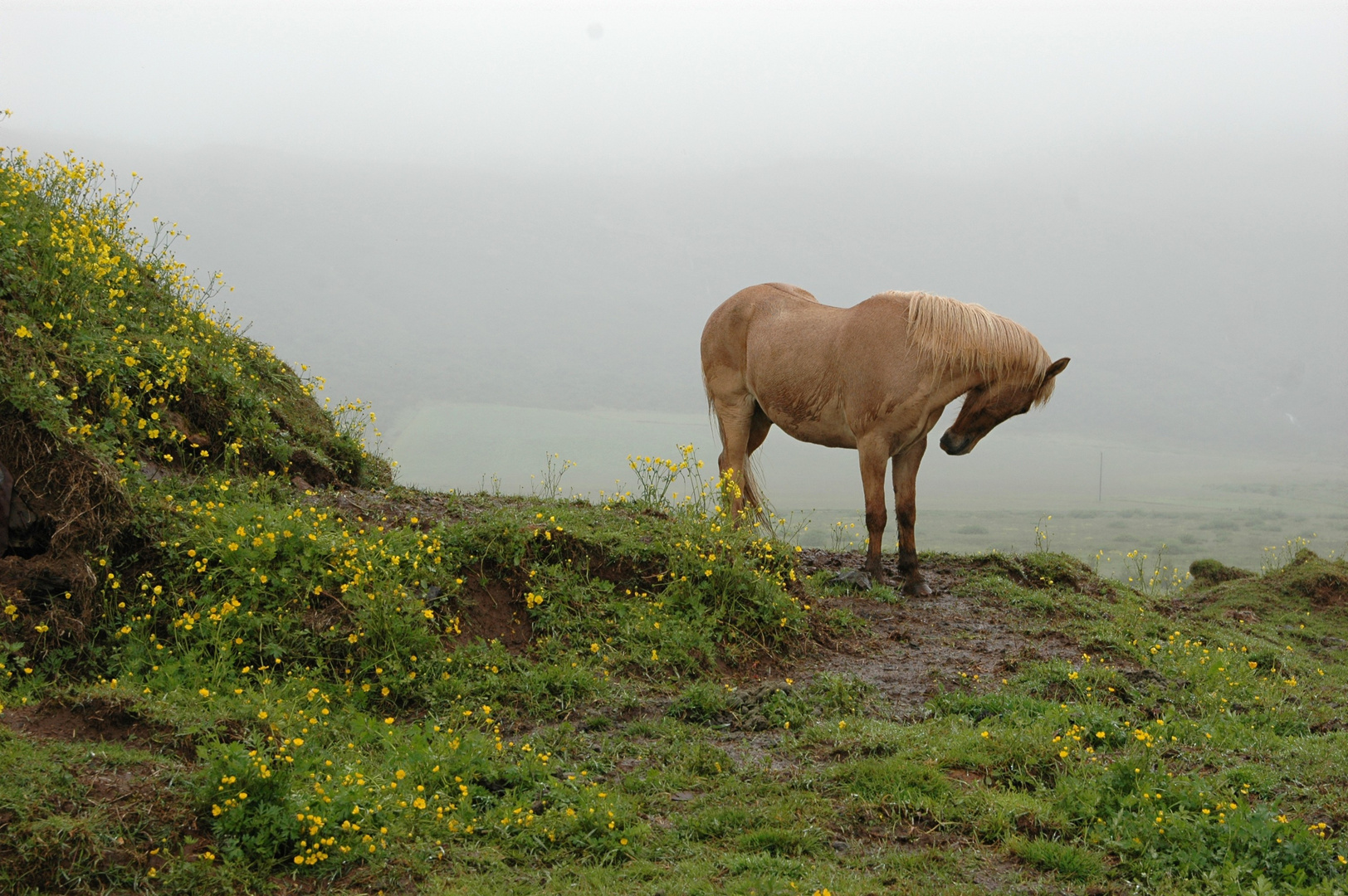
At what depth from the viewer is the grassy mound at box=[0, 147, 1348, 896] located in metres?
3.91

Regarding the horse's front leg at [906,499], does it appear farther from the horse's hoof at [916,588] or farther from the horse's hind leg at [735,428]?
the horse's hind leg at [735,428]

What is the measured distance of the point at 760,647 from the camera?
6.80 m

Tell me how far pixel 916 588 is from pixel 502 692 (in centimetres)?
480

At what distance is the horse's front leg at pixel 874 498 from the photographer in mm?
9102

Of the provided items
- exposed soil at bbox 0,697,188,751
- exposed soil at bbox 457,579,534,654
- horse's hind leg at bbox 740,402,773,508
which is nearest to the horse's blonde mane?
horse's hind leg at bbox 740,402,773,508

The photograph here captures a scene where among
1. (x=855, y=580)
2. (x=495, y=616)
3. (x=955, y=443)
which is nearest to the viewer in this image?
(x=495, y=616)

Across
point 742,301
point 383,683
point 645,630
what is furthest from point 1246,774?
point 742,301

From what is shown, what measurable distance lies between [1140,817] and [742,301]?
7003 millimetres

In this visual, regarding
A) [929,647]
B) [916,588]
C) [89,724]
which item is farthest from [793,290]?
[89,724]

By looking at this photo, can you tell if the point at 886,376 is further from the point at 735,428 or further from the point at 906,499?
the point at 735,428

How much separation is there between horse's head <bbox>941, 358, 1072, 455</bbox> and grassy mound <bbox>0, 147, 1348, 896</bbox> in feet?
5.34

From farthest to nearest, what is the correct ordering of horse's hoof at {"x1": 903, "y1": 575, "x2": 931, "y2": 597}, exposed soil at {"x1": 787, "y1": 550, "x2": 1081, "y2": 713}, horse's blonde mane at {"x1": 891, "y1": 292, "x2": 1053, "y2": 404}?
horse's hoof at {"x1": 903, "y1": 575, "x2": 931, "y2": 597}
horse's blonde mane at {"x1": 891, "y1": 292, "x2": 1053, "y2": 404}
exposed soil at {"x1": 787, "y1": 550, "x2": 1081, "y2": 713}

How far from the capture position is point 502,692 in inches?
226

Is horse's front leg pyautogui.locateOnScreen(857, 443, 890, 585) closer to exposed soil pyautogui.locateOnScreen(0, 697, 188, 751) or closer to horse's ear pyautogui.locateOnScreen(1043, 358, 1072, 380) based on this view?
horse's ear pyautogui.locateOnScreen(1043, 358, 1072, 380)
